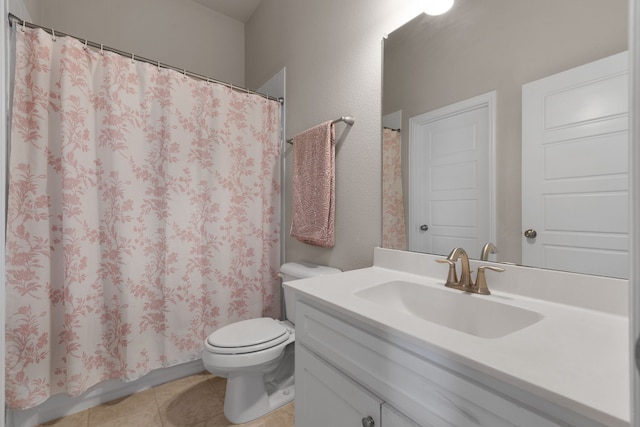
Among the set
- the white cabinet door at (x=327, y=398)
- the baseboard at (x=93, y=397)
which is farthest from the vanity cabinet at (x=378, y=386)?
the baseboard at (x=93, y=397)

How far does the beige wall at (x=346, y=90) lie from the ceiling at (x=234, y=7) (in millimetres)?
477

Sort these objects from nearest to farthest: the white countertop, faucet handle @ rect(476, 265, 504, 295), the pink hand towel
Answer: the white countertop → faucet handle @ rect(476, 265, 504, 295) → the pink hand towel

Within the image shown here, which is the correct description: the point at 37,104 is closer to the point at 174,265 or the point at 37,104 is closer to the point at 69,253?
the point at 69,253

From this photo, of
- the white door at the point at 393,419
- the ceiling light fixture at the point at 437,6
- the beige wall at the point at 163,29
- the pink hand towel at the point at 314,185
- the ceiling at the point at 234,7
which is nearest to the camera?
the white door at the point at 393,419

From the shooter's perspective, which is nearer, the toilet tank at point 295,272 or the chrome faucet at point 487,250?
the chrome faucet at point 487,250

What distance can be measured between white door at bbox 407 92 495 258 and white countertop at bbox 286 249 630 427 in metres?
0.27

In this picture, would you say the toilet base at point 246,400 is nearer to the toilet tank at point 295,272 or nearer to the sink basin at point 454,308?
the toilet tank at point 295,272

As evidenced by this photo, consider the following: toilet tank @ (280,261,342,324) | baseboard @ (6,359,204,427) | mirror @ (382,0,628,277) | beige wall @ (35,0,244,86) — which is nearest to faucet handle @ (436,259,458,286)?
mirror @ (382,0,628,277)

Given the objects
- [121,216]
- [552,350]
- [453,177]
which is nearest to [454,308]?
[552,350]

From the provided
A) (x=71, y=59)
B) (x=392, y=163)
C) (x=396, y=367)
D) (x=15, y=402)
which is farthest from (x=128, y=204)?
(x=396, y=367)

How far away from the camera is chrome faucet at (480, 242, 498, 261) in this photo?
3.09 feet

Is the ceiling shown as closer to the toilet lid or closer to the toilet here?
the toilet

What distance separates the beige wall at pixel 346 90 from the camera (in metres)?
1.34

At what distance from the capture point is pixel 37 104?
128cm
